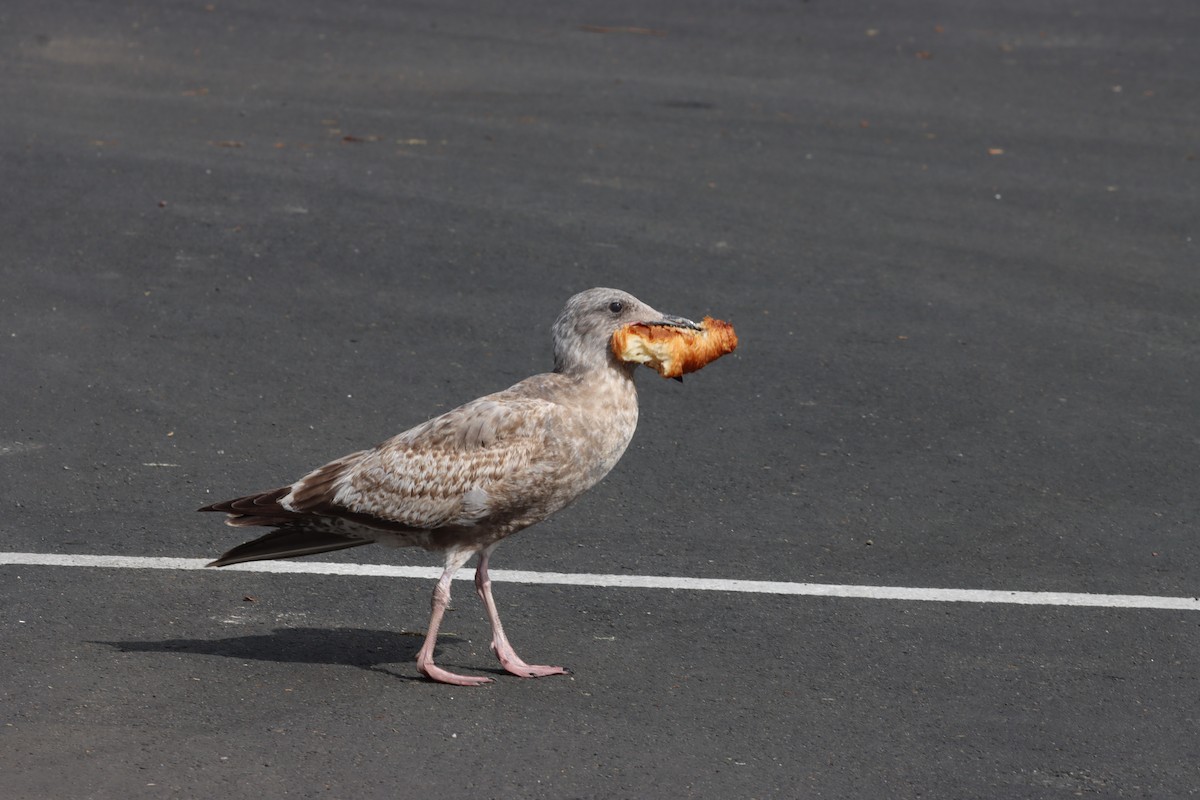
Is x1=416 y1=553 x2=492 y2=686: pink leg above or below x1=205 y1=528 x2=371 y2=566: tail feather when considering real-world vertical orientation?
below

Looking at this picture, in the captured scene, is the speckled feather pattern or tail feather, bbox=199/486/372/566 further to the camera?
tail feather, bbox=199/486/372/566

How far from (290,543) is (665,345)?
1734mm

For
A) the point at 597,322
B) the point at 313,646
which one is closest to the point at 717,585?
the point at 597,322

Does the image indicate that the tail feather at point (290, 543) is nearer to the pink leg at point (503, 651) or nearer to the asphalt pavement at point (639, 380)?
the asphalt pavement at point (639, 380)

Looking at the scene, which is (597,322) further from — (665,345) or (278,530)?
(278,530)

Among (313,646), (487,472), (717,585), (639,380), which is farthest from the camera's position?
(639,380)

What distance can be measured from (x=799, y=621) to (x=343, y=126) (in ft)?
27.0

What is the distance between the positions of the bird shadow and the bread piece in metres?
1.54

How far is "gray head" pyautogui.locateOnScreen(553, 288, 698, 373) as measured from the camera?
239 inches

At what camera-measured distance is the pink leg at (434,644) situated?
605 centimetres

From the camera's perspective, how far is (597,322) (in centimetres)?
608

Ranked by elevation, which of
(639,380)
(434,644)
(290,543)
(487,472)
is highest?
(487,472)

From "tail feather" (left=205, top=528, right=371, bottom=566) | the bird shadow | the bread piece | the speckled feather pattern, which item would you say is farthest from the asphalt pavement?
the bread piece

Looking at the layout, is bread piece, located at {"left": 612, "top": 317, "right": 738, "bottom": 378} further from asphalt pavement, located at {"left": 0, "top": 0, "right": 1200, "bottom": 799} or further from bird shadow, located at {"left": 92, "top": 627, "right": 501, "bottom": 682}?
bird shadow, located at {"left": 92, "top": 627, "right": 501, "bottom": 682}
